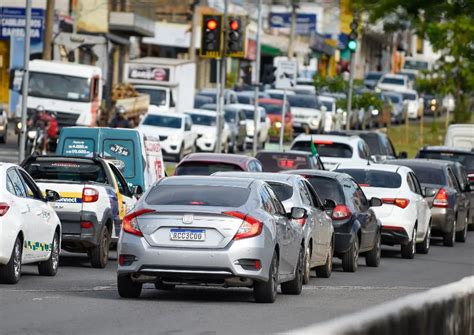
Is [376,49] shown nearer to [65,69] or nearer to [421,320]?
[65,69]

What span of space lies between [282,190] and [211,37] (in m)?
21.8

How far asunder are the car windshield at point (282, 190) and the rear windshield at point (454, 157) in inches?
696

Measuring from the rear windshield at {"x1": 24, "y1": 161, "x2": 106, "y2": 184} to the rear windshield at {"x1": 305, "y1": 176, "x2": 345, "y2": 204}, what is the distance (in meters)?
3.24

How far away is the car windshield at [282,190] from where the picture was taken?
21.7 m

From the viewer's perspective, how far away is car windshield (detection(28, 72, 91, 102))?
52719mm

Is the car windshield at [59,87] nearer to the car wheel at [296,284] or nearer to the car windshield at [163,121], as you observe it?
the car windshield at [163,121]

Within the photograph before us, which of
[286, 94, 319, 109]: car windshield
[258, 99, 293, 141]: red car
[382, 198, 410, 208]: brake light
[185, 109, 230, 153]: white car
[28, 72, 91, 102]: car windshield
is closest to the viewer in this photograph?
[382, 198, 410, 208]: brake light

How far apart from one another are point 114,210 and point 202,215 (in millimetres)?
6639

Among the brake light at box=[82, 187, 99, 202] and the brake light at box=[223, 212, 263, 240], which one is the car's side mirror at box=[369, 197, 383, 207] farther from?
the brake light at box=[223, 212, 263, 240]

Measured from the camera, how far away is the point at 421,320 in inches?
354

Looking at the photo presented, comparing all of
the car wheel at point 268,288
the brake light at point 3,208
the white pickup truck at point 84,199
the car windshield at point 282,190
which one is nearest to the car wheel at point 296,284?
the car wheel at point 268,288

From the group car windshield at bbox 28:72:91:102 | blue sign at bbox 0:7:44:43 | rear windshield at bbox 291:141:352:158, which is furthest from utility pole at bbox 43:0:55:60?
rear windshield at bbox 291:141:352:158

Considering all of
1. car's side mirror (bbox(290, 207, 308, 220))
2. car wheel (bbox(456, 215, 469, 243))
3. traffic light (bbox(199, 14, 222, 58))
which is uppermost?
traffic light (bbox(199, 14, 222, 58))

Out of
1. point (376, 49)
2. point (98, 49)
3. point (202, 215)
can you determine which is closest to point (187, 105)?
point (98, 49)
